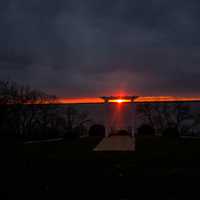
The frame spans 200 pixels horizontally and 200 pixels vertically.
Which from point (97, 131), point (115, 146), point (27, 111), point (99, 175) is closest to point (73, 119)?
point (27, 111)

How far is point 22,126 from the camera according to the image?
2755 centimetres

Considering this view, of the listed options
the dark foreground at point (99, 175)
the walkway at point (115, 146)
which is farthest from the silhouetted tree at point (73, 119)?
the dark foreground at point (99, 175)

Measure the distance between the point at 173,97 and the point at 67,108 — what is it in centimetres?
1493

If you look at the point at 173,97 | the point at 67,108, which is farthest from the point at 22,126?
the point at 173,97

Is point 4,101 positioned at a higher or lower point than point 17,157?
higher

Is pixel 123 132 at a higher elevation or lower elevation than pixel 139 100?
lower

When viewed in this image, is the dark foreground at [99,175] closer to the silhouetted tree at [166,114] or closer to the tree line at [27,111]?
the tree line at [27,111]

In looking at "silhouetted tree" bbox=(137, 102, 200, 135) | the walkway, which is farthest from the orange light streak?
"silhouetted tree" bbox=(137, 102, 200, 135)

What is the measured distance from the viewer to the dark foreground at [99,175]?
5254mm

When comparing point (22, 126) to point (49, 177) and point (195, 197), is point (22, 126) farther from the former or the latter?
point (195, 197)

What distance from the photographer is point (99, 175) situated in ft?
22.2

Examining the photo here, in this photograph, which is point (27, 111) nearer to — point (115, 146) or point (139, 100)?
point (139, 100)

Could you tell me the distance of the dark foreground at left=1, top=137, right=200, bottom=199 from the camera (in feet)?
17.2

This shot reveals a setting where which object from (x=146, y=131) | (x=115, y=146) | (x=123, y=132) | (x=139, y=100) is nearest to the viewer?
(x=115, y=146)
